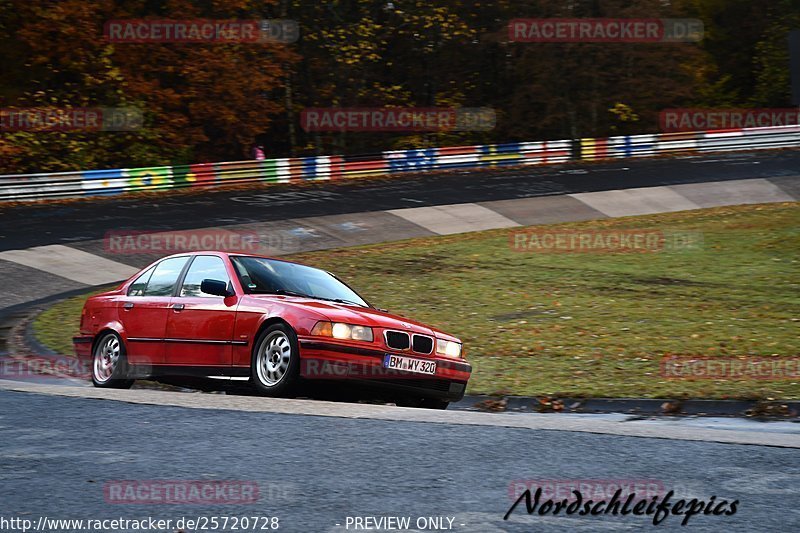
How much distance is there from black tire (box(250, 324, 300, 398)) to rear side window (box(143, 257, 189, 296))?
1482 millimetres

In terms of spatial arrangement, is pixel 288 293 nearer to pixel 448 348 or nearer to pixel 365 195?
pixel 448 348

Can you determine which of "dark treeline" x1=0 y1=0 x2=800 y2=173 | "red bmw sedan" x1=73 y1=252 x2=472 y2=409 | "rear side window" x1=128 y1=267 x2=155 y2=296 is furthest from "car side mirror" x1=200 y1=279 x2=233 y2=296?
"dark treeline" x1=0 y1=0 x2=800 y2=173

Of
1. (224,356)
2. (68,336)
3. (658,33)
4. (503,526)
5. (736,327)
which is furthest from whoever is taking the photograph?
(658,33)

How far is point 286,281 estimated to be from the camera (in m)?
9.88

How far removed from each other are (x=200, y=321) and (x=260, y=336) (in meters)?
0.82

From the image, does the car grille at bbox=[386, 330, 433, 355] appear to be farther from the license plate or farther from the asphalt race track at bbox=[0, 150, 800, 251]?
the asphalt race track at bbox=[0, 150, 800, 251]

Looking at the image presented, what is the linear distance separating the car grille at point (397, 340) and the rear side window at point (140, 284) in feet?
9.02

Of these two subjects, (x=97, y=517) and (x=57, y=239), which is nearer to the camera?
(x=97, y=517)

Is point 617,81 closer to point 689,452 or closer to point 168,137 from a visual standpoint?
point 168,137

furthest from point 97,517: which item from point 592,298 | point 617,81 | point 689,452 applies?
point 617,81

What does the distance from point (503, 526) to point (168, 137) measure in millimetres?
36118

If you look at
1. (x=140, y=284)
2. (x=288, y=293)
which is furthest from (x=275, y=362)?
(x=140, y=284)

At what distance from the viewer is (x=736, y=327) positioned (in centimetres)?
1337

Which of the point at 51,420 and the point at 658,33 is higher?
the point at 658,33
